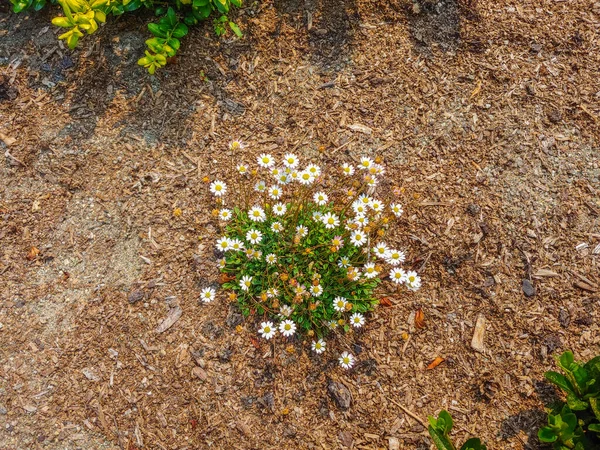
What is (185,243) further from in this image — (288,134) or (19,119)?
(19,119)

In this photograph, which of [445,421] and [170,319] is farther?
[170,319]

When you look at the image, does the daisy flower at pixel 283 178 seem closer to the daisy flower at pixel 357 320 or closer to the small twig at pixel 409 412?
the daisy flower at pixel 357 320

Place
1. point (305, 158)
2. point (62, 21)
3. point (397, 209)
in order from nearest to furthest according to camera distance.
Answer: point (62, 21) < point (397, 209) < point (305, 158)

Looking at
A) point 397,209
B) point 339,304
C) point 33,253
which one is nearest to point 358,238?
point 397,209

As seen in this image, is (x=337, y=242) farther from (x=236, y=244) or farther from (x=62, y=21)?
(x=62, y=21)

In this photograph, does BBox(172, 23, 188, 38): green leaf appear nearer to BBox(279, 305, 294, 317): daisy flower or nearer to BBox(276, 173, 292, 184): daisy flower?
BBox(276, 173, 292, 184): daisy flower

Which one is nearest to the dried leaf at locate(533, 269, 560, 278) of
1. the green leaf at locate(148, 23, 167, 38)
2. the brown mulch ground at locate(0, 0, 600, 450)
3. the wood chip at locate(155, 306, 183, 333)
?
A: the brown mulch ground at locate(0, 0, 600, 450)
